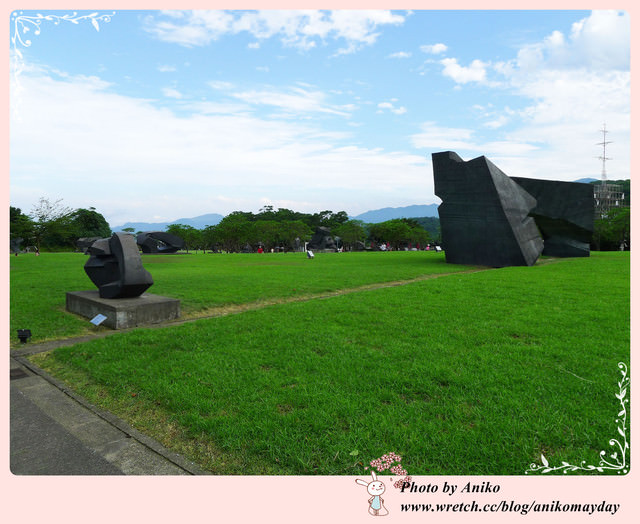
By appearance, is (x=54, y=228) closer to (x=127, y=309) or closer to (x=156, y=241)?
(x=156, y=241)

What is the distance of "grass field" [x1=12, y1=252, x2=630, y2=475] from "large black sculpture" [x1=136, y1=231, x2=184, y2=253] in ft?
111

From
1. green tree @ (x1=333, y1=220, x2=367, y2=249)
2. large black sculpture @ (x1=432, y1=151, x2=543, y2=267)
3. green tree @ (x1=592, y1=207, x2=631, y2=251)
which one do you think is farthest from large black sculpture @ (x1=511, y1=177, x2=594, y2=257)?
green tree @ (x1=333, y1=220, x2=367, y2=249)

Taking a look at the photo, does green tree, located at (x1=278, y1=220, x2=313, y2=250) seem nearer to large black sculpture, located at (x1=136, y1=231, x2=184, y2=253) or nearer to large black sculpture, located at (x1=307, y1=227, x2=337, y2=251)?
large black sculpture, located at (x1=307, y1=227, x2=337, y2=251)

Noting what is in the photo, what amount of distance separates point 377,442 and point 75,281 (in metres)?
14.1

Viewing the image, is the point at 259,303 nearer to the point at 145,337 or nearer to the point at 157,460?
the point at 145,337

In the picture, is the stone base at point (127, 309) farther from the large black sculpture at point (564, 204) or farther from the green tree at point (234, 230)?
the green tree at point (234, 230)

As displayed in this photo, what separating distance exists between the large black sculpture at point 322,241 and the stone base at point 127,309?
39392 mm

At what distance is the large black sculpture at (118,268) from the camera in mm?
8188

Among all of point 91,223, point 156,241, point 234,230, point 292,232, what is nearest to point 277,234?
point 292,232

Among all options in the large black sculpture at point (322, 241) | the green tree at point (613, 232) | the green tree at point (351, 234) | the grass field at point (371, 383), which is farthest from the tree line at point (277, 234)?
the grass field at point (371, 383)

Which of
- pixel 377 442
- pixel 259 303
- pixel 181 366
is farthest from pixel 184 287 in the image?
pixel 377 442

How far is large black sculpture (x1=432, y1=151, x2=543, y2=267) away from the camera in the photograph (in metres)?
18.0

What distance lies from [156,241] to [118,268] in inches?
1343
